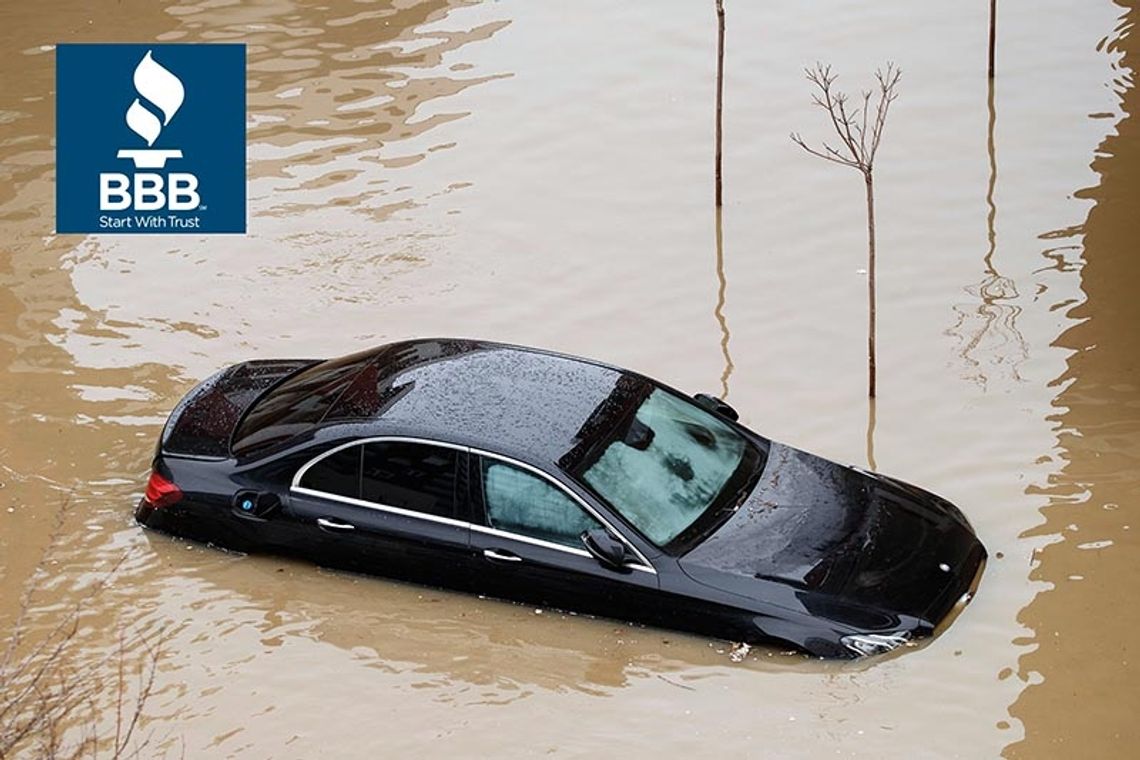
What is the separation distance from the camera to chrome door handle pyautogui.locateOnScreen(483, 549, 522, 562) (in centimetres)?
1079

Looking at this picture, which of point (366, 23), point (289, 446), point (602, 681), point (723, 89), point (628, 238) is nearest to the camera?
point (602, 681)

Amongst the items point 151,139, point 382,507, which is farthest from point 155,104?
point 382,507

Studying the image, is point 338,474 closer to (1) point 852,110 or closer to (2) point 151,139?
(2) point 151,139

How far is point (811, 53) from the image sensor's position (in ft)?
61.3

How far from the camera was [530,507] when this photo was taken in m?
10.7

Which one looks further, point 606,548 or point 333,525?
point 333,525

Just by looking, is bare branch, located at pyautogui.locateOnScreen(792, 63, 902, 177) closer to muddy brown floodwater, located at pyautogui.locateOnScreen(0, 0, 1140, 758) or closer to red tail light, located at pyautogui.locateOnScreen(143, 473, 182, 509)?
muddy brown floodwater, located at pyautogui.locateOnScreen(0, 0, 1140, 758)

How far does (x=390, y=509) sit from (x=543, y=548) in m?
1.04

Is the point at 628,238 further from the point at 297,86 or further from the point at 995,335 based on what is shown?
the point at 297,86

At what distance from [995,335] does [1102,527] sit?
2.68 metres

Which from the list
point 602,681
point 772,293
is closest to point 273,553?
point 602,681

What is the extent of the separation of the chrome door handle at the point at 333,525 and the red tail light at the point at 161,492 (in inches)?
41.3

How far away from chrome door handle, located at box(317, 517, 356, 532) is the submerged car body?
0.01 meters

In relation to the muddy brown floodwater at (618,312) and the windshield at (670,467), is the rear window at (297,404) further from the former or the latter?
the windshield at (670,467)
